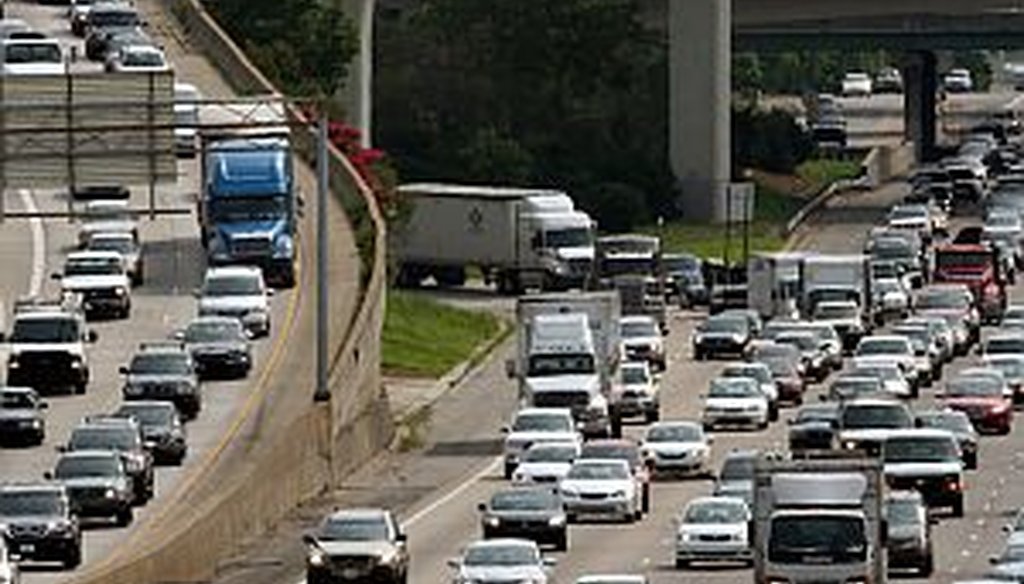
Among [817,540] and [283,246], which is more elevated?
[283,246]

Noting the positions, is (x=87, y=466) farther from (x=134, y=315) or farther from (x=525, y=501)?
(x=134, y=315)

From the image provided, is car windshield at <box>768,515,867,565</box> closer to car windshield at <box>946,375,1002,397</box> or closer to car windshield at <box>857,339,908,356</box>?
car windshield at <box>946,375,1002,397</box>

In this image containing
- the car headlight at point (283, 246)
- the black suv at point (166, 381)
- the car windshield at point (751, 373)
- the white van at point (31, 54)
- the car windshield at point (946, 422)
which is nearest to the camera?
the black suv at point (166, 381)

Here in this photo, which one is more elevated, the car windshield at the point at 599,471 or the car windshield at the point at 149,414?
the car windshield at the point at 149,414

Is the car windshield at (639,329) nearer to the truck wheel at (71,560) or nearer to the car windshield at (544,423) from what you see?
the car windshield at (544,423)

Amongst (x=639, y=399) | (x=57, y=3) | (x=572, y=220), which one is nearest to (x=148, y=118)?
(x=639, y=399)

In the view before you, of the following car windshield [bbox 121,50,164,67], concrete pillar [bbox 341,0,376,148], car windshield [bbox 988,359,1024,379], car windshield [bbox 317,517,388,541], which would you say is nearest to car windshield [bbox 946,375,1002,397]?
car windshield [bbox 988,359,1024,379]

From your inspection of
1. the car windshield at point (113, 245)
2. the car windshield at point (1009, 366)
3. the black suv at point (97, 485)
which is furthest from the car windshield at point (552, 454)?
the car windshield at point (113, 245)

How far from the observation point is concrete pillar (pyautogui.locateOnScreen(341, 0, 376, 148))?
6280 inches

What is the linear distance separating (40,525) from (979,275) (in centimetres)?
6601

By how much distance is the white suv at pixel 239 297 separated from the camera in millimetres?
105250

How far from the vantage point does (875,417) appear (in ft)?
315

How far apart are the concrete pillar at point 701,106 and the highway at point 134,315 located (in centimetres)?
3501

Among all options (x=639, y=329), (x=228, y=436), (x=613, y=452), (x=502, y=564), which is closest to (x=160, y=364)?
(x=228, y=436)
